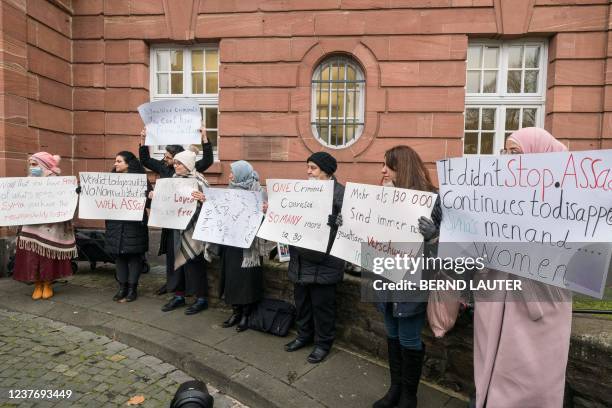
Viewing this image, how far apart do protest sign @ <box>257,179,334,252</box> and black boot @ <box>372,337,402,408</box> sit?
91 cm

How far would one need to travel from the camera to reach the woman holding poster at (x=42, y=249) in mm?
5008

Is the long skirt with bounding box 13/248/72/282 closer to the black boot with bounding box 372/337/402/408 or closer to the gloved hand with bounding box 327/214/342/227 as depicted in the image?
the gloved hand with bounding box 327/214/342/227

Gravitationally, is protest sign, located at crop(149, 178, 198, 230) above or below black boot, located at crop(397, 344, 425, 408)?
above

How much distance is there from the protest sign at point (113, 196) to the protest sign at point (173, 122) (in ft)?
1.76

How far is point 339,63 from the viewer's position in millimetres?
7871

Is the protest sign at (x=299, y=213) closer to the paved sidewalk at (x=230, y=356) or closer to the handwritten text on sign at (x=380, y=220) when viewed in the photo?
the handwritten text on sign at (x=380, y=220)

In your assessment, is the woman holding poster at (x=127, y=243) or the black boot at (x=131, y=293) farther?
the black boot at (x=131, y=293)

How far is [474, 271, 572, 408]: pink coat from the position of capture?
2086mm

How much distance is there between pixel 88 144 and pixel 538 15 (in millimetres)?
8986

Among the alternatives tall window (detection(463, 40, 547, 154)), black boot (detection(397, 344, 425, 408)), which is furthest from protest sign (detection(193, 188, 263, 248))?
tall window (detection(463, 40, 547, 154))

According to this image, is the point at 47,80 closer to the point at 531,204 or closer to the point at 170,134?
the point at 170,134

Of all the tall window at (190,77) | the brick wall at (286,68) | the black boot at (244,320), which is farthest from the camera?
the tall window at (190,77)

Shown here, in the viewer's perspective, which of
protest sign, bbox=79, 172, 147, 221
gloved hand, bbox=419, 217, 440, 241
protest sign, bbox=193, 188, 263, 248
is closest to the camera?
gloved hand, bbox=419, 217, 440, 241

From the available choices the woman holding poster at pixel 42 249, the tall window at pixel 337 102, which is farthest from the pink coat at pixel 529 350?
the tall window at pixel 337 102
